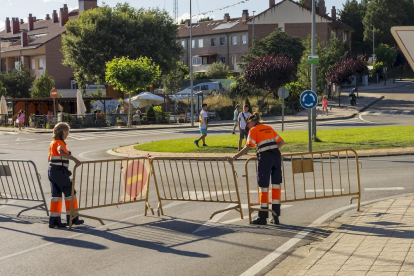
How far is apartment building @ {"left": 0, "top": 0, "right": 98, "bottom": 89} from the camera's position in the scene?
7681cm

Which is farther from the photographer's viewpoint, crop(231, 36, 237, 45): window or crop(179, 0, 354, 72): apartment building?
crop(231, 36, 237, 45): window

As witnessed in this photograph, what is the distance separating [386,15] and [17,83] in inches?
2535

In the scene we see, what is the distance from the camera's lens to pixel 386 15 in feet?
341

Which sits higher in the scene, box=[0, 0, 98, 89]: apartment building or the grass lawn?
box=[0, 0, 98, 89]: apartment building

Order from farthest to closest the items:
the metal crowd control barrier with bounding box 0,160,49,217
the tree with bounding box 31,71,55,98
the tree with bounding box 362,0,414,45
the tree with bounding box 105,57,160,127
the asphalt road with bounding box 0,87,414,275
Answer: the tree with bounding box 362,0,414,45
the tree with bounding box 31,71,55,98
the tree with bounding box 105,57,160,127
the metal crowd control barrier with bounding box 0,160,49,217
the asphalt road with bounding box 0,87,414,275

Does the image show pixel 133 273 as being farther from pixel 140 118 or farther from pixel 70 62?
pixel 70 62

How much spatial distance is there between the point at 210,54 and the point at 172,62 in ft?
89.8

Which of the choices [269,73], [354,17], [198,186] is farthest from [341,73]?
[354,17]

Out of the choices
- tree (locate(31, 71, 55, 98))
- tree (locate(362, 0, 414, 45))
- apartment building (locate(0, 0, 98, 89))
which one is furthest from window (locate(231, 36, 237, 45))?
tree (locate(31, 71, 55, 98))

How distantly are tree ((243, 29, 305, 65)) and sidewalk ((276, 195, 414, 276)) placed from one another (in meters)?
60.1

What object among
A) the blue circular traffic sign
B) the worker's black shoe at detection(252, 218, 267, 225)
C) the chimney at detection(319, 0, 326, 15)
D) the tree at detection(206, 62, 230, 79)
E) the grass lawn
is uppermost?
the chimney at detection(319, 0, 326, 15)

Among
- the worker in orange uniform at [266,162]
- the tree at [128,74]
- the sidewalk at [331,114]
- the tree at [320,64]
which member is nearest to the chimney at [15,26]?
the sidewalk at [331,114]

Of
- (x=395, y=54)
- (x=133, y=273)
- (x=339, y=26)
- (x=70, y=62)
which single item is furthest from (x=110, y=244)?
(x=395, y=54)

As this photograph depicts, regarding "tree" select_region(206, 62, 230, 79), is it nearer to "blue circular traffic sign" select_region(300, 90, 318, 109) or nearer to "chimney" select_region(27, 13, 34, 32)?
"chimney" select_region(27, 13, 34, 32)
